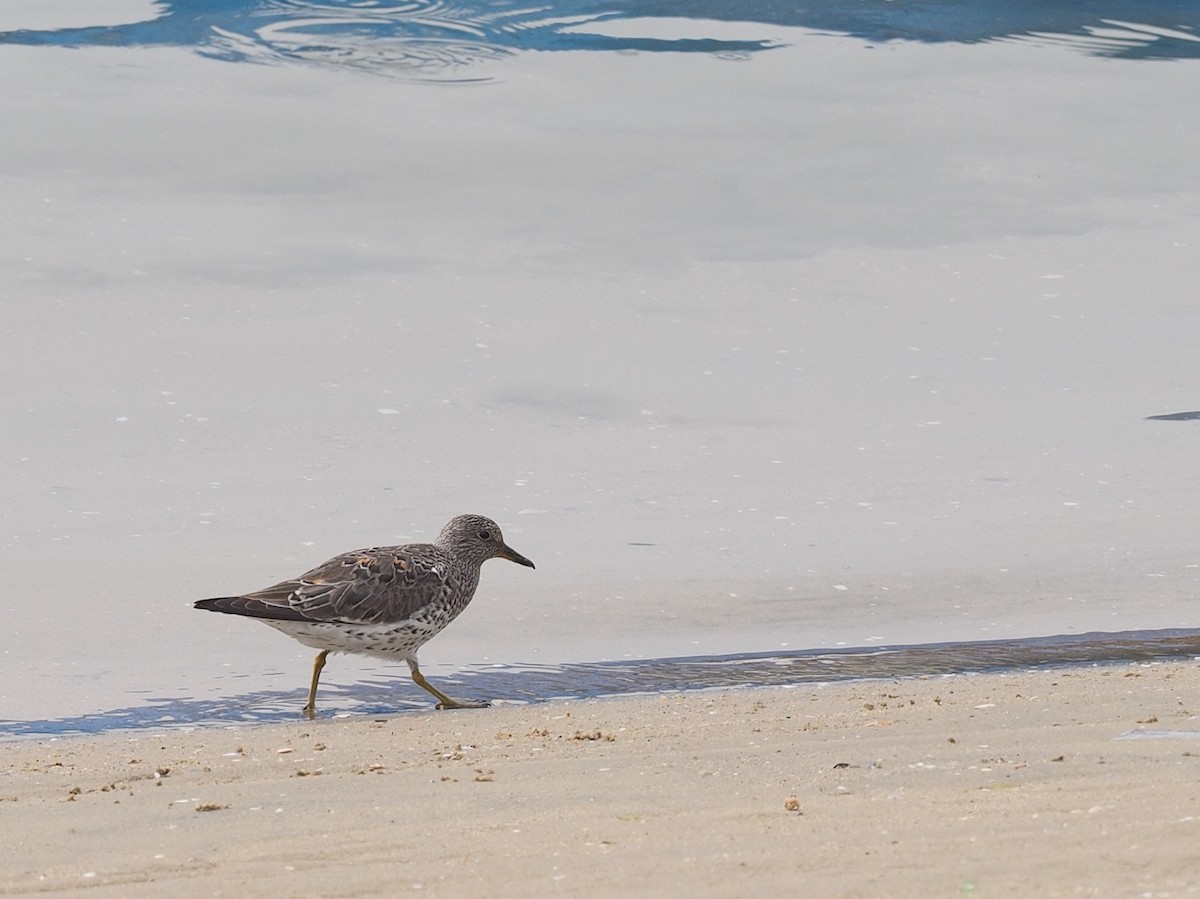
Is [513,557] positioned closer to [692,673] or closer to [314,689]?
[692,673]

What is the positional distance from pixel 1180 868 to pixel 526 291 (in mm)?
7424

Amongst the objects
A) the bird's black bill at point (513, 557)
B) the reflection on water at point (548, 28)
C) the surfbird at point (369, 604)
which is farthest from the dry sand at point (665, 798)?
the reflection on water at point (548, 28)

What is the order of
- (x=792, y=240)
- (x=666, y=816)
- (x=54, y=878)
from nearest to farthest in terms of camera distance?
(x=54, y=878) → (x=666, y=816) → (x=792, y=240)

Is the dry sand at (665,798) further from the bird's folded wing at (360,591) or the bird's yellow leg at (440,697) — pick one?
the bird's folded wing at (360,591)

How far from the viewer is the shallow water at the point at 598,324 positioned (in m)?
6.65

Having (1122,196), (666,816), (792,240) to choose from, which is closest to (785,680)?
(666,816)

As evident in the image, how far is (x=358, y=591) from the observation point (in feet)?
18.8

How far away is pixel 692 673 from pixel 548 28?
838 cm

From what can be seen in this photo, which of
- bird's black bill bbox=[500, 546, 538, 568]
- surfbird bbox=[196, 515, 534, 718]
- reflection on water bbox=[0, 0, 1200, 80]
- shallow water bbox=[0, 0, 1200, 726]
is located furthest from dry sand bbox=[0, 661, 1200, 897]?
reflection on water bbox=[0, 0, 1200, 80]

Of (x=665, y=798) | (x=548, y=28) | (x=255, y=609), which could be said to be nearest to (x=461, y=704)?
(x=255, y=609)

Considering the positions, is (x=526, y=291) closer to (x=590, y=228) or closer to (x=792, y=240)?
(x=590, y=228)

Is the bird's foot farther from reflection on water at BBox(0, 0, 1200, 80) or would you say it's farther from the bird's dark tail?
reflection on water at BBox(0, 0, 1200, 80)

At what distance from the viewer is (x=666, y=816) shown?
3701 millimetres

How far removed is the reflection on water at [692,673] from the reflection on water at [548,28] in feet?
24.7
